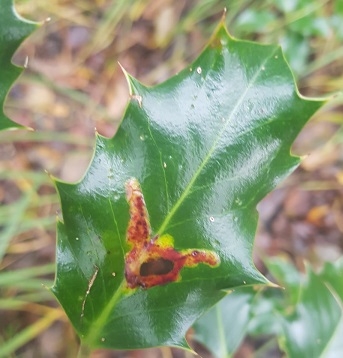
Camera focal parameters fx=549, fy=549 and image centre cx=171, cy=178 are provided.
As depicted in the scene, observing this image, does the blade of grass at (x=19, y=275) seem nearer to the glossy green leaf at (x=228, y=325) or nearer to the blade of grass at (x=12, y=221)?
the blade of grass at (x=12, y=221)

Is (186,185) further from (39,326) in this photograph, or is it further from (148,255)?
(39,326)

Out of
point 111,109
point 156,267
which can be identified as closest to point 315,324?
point 156,267

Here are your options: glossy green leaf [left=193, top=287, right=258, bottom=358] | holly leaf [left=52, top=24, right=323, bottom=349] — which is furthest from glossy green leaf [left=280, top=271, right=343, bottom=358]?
holly leaf [left=52, top=24, right=323, bottom=349]

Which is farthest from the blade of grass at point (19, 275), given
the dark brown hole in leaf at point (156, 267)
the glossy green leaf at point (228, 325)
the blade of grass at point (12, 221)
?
the dark brown hole in leaf at point (156, 267)

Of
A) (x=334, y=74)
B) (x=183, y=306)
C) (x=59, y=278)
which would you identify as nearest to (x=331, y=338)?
(x=183, y=306)

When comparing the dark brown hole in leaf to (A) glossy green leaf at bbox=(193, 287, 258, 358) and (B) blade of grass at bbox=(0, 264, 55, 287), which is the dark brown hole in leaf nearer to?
(A) glossy green leaf at bbox=(193, 287, 258, 358)

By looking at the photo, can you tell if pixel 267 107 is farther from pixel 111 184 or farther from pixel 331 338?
pixel 331 338

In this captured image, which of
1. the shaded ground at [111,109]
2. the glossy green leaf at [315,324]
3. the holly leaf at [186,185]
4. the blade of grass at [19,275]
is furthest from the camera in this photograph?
the shaded ground at [111,109]
